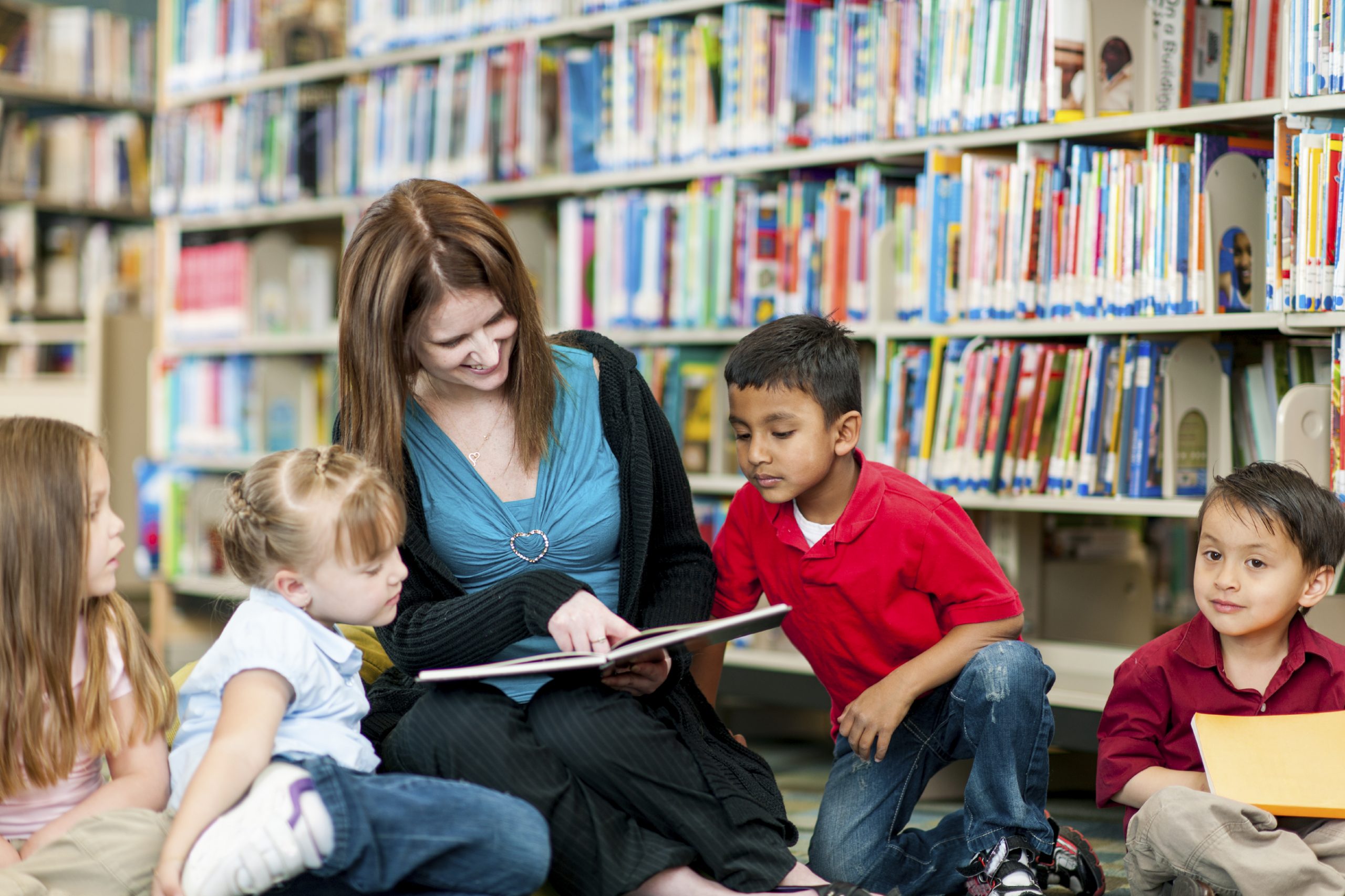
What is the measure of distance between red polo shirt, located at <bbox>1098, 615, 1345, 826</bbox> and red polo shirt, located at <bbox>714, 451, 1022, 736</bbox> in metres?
0.18

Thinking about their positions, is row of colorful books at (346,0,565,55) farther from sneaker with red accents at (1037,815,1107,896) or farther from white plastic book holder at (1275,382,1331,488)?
sneaker with red accents at (1037,815,1107,896)

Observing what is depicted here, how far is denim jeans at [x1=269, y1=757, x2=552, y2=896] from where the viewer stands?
1380 millimetres

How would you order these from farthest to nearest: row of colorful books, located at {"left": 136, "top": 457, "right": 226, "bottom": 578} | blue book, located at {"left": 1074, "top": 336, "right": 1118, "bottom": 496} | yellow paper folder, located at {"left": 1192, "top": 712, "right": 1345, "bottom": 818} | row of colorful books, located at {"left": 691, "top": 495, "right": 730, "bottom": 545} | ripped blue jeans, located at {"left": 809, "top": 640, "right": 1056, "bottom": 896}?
row of colorful books, located at {"left": 136, "top": 457, "right": 226, "bottom": 578} < row of colorful books, located at {"left": 691, "top": 495, "right": 730, "bottom": 545} < blue book, located at {"left": 1074, "top": 336, "right": 1118, "bottom": 496} < ripped blue jeans, located at {"left": 809, "top": 640, "right": 1056, "bottom": 896} < yellow paper folder, located at {"left": 1192, "top": 712, "right": 1345, "bottom": 818}

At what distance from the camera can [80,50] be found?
5.23m

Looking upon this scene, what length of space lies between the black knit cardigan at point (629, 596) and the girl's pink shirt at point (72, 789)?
307 mm

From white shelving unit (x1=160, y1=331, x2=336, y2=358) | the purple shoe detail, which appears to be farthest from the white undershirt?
white shelving unit (x1=160, y1=331, x2=336, y2=358)

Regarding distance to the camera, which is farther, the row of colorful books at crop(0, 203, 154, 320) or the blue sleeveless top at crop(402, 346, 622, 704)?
the row of colorful books at crop(0, 203, 154, 320)

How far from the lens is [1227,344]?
2434mm

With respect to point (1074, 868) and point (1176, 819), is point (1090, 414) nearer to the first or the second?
point (1074, 868)

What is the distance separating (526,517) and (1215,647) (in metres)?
0.85

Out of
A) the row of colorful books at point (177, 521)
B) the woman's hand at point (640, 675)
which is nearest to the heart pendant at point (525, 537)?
the woman's hand at point (640, 675)

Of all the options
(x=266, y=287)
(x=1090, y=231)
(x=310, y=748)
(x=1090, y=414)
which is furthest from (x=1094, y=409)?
(x=266, y=287)

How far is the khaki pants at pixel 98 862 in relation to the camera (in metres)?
1.36

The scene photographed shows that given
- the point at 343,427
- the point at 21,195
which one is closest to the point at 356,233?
the point at 343,427
